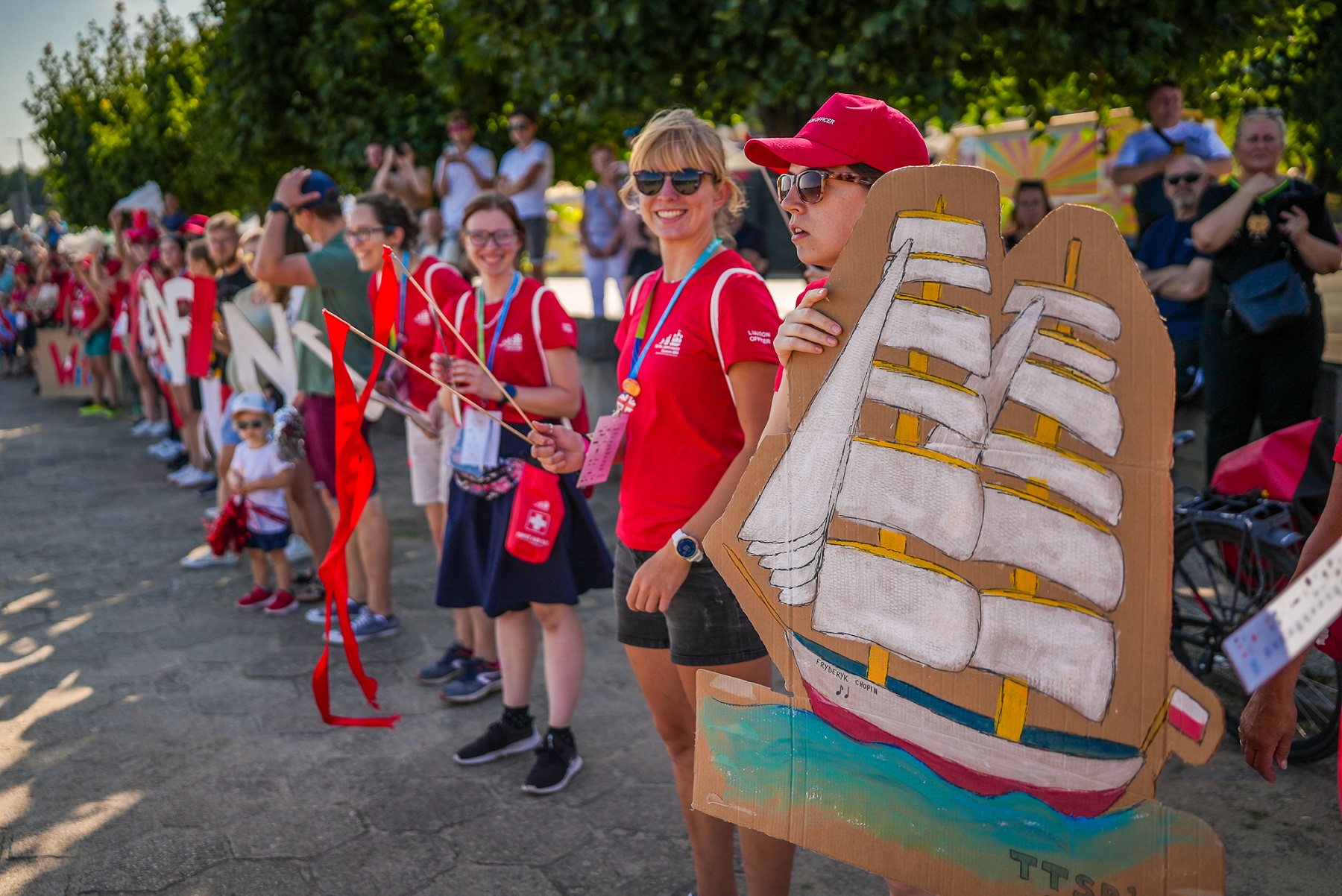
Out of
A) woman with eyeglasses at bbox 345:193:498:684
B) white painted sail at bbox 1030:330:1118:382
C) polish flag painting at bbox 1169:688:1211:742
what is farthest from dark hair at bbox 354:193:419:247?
polish flag painting at bbox 1169:688:1211:742

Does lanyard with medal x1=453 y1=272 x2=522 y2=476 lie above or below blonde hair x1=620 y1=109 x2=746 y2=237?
below

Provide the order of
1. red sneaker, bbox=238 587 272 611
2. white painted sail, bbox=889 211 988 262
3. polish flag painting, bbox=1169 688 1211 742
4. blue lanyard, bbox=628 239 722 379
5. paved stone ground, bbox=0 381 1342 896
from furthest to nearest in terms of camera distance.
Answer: red sneaker, bbox=238 587 272 611
paved stone ground, bbox=0 381 1342 896
blue lanyard, bbox=628 239 722 379
white painted sail, bbox=889 211 988 262
polish flag painting, bbox=1169 688 1211 742

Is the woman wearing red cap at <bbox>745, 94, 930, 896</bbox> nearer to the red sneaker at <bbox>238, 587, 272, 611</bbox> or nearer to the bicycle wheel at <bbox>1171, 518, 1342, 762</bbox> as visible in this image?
the bicycle wheel at <bbox>1171, 518, 1342, 762</bbox>

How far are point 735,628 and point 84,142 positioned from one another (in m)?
21.7

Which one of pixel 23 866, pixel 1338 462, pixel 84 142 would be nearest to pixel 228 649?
pixel 23 866

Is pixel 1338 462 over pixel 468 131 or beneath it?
beneath

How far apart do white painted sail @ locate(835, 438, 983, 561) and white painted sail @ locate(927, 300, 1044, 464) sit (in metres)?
0.02

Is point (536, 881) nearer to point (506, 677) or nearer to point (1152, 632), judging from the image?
point (506, 677)

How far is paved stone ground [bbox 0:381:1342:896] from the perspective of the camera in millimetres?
2809

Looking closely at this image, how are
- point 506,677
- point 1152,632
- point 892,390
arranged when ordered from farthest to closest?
point 506,677 < point 892,390 < point 1152,632

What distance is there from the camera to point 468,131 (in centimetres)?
877

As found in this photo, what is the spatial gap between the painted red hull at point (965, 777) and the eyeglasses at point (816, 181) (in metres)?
0.83

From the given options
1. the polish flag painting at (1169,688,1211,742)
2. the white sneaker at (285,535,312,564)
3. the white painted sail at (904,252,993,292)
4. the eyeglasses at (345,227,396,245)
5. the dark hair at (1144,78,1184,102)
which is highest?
the dark hair at (1144,78,1184,102)

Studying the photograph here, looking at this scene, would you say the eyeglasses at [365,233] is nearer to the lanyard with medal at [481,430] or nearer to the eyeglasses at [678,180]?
the lanyard with medal at [481,430]
